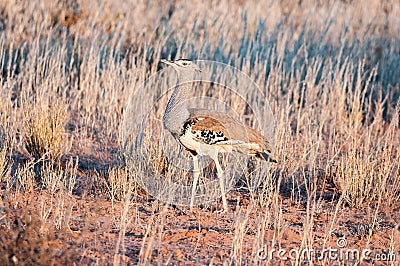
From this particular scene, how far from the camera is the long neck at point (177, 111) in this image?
453cm

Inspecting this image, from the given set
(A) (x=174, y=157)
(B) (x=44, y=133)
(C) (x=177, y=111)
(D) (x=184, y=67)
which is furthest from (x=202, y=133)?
(B) (x=44, y=133)

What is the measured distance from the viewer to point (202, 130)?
14.8ft

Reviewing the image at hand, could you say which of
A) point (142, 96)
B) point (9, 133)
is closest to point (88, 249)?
point (9, 133)

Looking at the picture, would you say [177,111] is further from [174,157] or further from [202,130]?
[174,157]

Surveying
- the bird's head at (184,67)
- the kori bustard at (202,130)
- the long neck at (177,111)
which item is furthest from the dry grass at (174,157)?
the bird's head at (184,67)

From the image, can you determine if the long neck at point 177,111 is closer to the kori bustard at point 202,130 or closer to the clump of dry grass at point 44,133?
the kori bustard at point 202,130

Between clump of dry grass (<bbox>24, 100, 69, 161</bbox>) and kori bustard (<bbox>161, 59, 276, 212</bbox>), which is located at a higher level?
kori bustard (<bbox>161, 59, 276, 212</bbox>)

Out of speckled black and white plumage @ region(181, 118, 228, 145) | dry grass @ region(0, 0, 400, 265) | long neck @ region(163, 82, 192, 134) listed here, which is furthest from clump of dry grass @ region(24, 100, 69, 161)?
speckled black and white plumage @ region(181, 118, 228, 145)

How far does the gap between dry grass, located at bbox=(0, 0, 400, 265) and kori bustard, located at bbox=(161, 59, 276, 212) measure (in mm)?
260

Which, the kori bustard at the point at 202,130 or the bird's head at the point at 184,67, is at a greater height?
the bird's head at the point at 184,67

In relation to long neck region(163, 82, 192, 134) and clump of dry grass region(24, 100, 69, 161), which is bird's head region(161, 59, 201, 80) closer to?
long neck region(163, 82, 192, 134)

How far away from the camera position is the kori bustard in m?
4.52

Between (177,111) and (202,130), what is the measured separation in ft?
0.82

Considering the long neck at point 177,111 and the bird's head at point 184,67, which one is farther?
the bird's head at point 184,67
